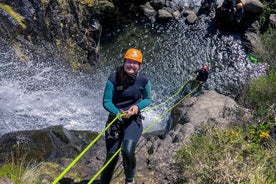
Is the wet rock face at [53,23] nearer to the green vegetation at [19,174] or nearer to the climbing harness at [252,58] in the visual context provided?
the climbing harness at [252,58]

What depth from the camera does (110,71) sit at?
41.6ft

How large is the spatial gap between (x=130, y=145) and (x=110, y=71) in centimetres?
838

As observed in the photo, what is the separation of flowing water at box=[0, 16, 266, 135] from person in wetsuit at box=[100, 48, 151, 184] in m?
4.10

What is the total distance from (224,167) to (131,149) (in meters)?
1.14

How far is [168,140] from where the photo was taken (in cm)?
657

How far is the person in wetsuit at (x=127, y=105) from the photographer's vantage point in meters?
4.50

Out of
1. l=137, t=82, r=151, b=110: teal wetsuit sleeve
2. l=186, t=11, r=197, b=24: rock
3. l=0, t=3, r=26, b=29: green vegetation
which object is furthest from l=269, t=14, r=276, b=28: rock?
l=137, t=82, r=151, b=110: teal wetsuit sleeve

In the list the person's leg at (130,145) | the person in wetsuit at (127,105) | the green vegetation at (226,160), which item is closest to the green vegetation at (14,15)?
the person in wetsuit at (127,105)

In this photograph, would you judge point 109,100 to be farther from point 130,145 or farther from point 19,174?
point 19,174

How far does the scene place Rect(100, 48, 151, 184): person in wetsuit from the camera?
450cm

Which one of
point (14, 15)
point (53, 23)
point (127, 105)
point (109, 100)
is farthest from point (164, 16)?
point (109, 100)

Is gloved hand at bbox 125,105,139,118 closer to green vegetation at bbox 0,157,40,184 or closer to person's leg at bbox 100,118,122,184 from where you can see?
person's leg at bbox 100,118,122,184

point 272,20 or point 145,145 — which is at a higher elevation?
point 145,145

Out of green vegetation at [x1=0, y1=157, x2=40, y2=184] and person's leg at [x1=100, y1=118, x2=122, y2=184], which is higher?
person's leg at [x1=100, y1=118, x2=122, y2=184]
